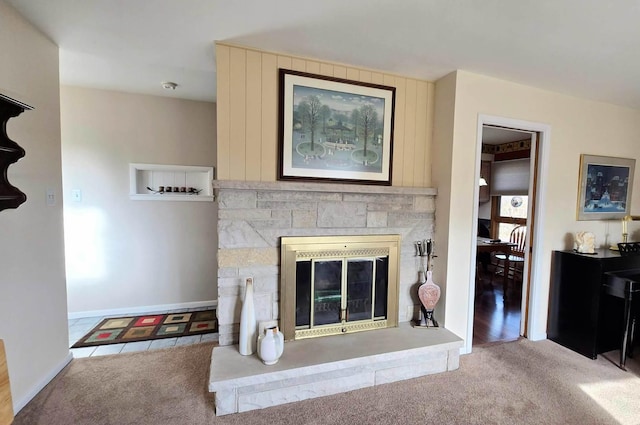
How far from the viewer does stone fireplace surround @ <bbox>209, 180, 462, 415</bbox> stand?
5.96 ft

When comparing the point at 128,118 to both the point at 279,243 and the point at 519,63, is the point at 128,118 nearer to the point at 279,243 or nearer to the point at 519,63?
the point at 279,243

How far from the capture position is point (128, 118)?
3.09 meters

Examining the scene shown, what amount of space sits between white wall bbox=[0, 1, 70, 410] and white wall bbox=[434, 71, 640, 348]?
118 inches

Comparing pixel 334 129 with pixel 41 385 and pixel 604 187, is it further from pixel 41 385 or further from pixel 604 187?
pixel 604 187

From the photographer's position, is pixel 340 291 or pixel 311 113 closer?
pixel 311 113

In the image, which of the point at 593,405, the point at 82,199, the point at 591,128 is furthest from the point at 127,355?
the point at 591,128

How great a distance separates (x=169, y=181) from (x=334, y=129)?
219cm

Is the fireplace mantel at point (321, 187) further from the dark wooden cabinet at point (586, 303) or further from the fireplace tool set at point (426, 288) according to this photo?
the dark wooden cabinet at point (586, 303)

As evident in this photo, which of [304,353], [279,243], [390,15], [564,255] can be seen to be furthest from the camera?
[564,255]

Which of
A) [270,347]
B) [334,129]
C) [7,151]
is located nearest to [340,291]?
[270,347]

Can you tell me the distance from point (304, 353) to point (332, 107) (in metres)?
1.87

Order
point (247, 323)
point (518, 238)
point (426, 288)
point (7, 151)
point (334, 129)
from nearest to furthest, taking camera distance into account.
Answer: point (7, 151) → point (247, 323) → point (334, 129) → point (426, 288) → point (518, 238)

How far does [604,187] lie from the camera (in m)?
2.91

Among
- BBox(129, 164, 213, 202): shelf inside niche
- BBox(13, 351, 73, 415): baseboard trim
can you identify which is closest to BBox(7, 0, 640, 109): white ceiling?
BBox(129, 164, 213, 202): shelf inside niche
